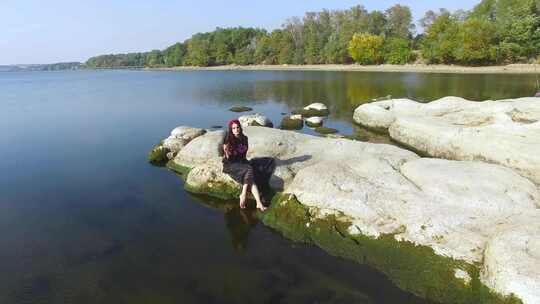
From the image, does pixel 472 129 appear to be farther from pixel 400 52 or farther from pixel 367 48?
pixel 367 48

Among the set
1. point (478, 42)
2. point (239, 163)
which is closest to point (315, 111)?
point (239, 163)

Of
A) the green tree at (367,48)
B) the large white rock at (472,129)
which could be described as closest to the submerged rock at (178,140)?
the large white rock at (472,129)

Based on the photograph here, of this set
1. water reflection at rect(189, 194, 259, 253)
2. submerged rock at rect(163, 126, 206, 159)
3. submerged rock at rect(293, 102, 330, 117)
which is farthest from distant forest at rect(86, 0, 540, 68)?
water reflection at rect(189, 194, 259, 253)

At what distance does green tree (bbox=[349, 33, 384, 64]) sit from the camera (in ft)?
370

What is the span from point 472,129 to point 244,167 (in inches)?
545

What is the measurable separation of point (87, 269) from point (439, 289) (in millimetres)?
10486

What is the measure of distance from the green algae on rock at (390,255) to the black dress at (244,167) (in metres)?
1.67

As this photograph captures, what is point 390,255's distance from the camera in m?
10.5

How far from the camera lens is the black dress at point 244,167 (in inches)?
551

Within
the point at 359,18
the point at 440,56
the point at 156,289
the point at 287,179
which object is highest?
Answer: the point at 359,18

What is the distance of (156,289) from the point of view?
32.8 feet

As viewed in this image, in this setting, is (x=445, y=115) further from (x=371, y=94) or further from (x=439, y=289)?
(x=371, y=94)

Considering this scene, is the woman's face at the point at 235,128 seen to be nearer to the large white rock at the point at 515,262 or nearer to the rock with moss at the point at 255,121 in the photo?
the large white rock at the point at 515,262

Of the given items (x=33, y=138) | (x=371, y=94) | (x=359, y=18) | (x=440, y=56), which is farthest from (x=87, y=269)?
(x=359, y=18)
